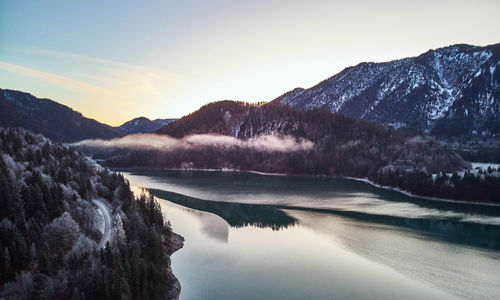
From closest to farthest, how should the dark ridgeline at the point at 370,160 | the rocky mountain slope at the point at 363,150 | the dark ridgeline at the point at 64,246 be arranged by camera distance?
the dark ridgeline at the point at 64,246 < the dark ridgeline at the point at 370,160 < the rocky mountain slope at the point at 363,150

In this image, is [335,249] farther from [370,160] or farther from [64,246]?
[370,160]

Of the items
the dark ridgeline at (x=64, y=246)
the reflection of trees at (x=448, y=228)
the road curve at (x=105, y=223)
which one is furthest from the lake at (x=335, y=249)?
the road curve at (x=105, y=223)

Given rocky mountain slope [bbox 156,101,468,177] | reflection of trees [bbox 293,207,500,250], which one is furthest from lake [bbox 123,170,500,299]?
rocky mountain slope [bbox 156,101,468,177]

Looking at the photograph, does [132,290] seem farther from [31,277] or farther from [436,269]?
[436,269]

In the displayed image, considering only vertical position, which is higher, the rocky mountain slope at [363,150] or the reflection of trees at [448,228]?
the rocky mountain slope at [363,150]

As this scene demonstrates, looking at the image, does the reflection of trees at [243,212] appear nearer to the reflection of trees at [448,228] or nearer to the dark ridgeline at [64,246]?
the reflection of trees at [448,228]
